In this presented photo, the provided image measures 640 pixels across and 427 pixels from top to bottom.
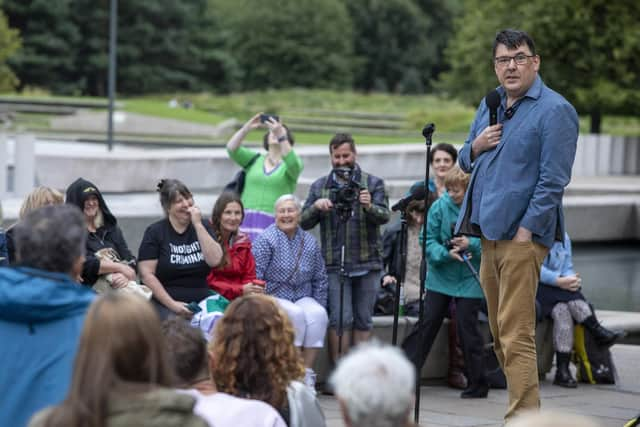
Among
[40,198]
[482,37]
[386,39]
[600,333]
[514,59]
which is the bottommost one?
[600,333]

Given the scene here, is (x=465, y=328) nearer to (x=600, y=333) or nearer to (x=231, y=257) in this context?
(x=600, y=333)

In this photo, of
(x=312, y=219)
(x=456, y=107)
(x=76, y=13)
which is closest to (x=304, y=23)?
(x=76, y=13)

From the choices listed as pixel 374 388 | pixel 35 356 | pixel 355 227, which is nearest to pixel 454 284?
pixel 355 227

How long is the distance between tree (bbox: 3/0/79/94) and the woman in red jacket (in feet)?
171

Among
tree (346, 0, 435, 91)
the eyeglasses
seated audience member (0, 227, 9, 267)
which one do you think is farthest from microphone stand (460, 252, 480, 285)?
tree (346, 0, 435, 91)

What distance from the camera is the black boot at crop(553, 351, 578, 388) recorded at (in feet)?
32.0

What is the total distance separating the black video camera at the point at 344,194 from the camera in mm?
9531

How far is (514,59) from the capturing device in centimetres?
684

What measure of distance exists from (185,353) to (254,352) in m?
0.37

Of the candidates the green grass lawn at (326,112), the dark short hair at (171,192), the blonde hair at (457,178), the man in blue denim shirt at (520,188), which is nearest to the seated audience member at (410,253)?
the blonde hair at (457,178)

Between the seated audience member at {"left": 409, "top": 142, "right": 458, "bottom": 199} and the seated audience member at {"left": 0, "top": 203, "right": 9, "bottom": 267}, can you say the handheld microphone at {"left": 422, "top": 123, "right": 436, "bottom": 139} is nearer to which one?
the seated audience member at {"left": 409, "top": 142, "right": 458, "bottom": 199}

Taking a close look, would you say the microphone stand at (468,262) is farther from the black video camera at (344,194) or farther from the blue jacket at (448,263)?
the black video camera at (344,194)

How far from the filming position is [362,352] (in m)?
3.56

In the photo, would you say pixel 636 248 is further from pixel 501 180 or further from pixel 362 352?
pixel 362 352
